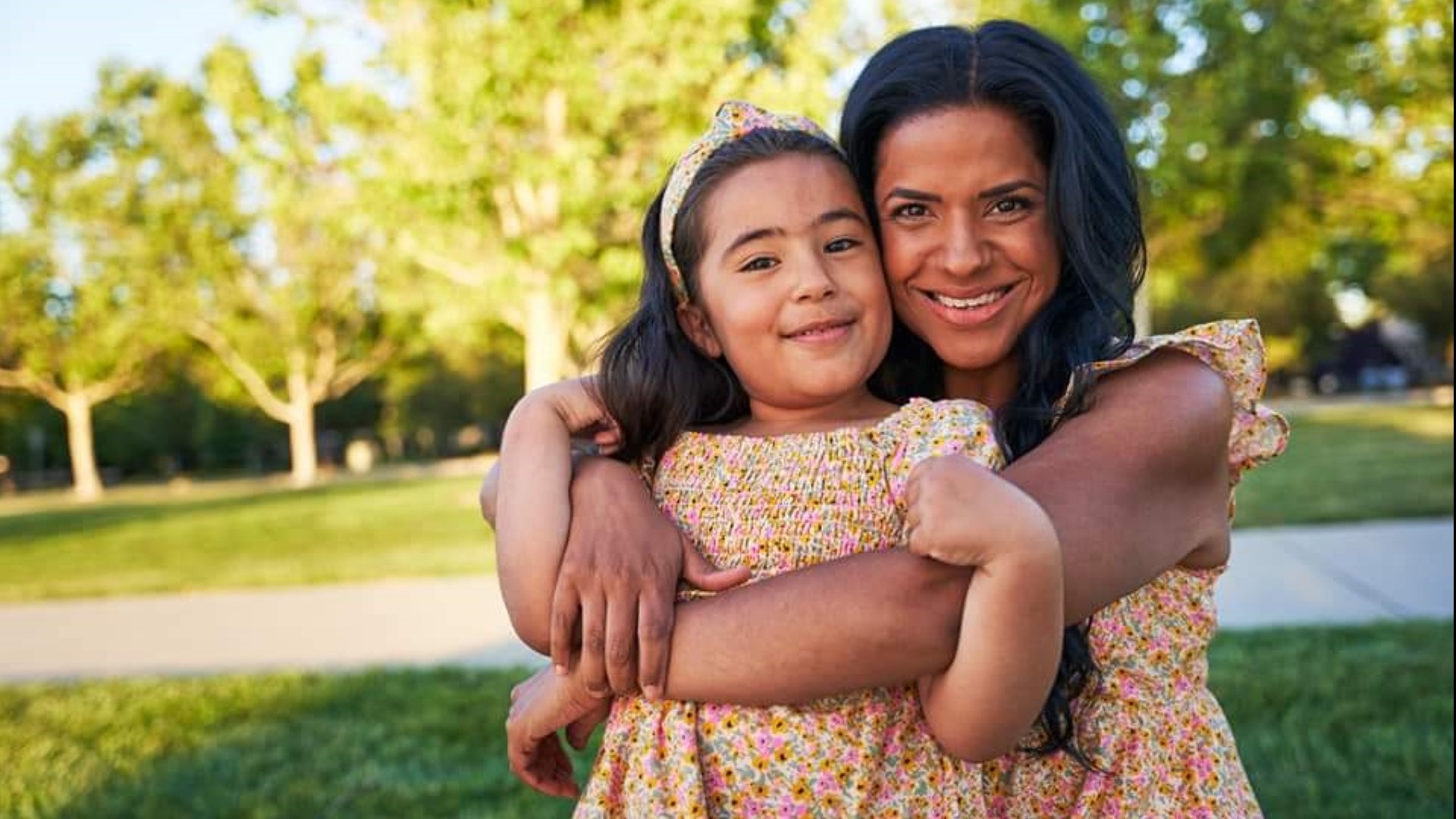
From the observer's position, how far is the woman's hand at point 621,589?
1411mm

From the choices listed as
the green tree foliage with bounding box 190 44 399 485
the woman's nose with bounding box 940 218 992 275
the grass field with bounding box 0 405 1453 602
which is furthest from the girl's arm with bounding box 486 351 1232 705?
the green tree foliage with bounding box 190 44 399 485

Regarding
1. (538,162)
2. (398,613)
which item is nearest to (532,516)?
(398,613)

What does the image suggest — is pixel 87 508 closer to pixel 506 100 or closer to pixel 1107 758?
pixel 506 100

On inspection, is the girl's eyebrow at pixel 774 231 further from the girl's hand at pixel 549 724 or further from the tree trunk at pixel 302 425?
the tree trunk at pixel 302 425

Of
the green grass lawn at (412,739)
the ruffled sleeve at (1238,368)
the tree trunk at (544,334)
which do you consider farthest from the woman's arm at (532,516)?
the tree trunk at (544,334)

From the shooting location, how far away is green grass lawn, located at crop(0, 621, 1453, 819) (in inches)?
147

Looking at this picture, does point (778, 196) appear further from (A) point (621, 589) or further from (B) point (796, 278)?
(A) point (621, 589)

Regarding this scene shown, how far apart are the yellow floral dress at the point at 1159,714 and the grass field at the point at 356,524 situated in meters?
7.51

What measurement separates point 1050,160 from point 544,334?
11.8m

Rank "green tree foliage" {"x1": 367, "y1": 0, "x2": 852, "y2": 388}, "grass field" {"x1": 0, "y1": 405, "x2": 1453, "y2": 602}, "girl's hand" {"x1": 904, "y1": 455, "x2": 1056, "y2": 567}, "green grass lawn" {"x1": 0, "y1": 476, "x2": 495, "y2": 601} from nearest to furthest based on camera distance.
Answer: "girl's hand" {"x1": 904, "y1": 455, "x2": 1056, "y2": 567} < "grass field" {"x1": 0, "y1": 405, "x2": 1453, "y2": 602} < "green grass lawn" {"x1": 0, "y1": 476, "x2": 495, "y2": 601} < "green tree foliage" {"x1": 367, "y1": 0, "x2": 852, "y2": 388}

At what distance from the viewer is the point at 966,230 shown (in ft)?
5.60

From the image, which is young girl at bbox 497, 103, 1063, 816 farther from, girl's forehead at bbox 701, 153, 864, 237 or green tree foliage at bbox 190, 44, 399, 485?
green tree foliage at bbox 190, 44, 399, 485

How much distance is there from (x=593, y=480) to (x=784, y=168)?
1.60ft

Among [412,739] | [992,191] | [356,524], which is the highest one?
[992,191]
